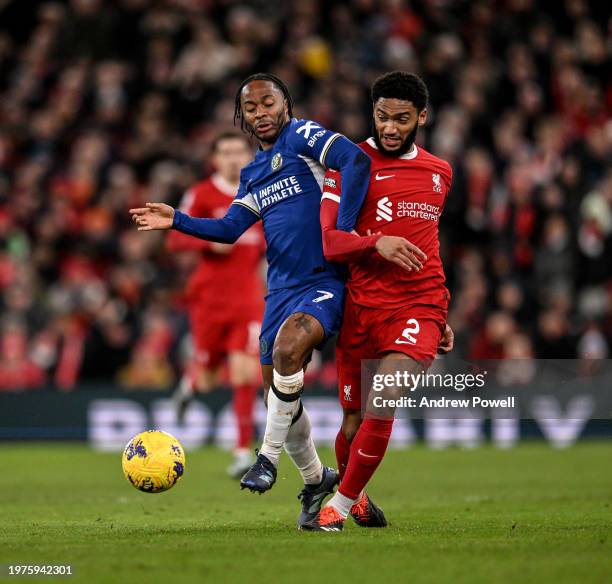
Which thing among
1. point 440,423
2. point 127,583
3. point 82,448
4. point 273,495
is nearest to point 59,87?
point 82,448

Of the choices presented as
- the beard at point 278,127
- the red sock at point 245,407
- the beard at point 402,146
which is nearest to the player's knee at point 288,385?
the beard at point 402,146

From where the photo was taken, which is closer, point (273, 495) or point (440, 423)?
point (273, 495)

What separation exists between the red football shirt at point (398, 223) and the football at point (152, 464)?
1.61m

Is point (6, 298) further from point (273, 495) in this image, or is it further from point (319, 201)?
point (319, 201)

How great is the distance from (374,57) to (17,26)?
627 cm

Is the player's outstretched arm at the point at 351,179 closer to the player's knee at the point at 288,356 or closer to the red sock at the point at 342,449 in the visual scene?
the player's knee at the point at 288,356

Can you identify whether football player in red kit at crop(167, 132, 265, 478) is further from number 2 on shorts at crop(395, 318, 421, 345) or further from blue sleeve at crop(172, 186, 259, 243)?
number 2 on shorts at crop(395, 318, 421, 345)

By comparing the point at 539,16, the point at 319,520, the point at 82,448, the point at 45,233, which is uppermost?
the point at 539,16

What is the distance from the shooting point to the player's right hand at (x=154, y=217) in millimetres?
7793

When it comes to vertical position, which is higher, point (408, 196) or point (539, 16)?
point (539, 16)

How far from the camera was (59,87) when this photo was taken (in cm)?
2016

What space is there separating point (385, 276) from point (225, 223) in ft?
3.80

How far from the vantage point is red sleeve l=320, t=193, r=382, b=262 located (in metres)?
7.26

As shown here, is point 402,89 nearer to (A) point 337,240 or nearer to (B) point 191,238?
(A) point 337,240
